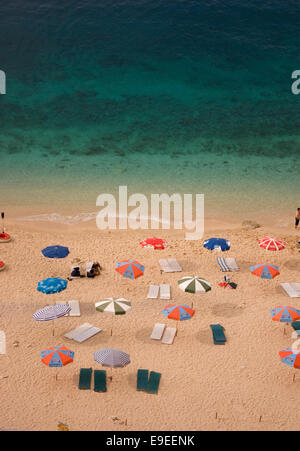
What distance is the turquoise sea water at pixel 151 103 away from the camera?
1918 inches

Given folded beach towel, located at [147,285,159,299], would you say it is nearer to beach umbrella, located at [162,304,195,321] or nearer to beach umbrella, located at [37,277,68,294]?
beach umbrella, located at [162,304,195,321]

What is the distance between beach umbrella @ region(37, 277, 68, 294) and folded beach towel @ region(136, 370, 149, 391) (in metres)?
8.22

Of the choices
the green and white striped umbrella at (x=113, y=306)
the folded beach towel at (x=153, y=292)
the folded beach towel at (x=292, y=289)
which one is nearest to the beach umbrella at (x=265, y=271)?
the folded beach towel at (x=292, y=289)

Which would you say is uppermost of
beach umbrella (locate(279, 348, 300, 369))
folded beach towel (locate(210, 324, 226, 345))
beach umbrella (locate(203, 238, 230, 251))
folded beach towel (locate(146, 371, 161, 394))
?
beach umbrella (locate(203, 238, 230, 251))

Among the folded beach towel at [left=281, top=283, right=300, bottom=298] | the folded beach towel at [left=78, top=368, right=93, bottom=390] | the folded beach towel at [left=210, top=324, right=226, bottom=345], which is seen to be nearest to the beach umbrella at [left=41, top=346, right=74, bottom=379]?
the folded beach towel at [left=78, top=368, right=93, bottom=390]

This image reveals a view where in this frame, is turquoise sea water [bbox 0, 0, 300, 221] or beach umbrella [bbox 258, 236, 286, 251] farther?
turquoise sea water [bbox 0, 0, 300, 221]

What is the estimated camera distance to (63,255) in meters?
34.3

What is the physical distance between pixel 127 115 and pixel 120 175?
Answer: 14.7 m

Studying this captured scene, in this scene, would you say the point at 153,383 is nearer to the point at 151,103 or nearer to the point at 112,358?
the point at 112,358

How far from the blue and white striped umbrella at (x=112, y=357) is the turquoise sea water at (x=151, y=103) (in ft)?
67.5

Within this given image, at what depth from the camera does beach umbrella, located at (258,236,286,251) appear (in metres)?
35.6
